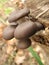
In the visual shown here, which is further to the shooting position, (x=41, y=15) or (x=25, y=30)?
(x=41, y=15)

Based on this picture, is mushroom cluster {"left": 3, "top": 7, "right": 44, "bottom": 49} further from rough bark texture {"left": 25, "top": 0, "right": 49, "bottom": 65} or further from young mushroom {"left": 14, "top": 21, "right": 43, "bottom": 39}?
rough bark texture {"left": 25, "top": 0, "right": 49, "bottom": 65}

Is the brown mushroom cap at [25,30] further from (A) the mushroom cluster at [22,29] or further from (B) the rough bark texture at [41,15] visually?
(B) the rough bark texture at [41,15]

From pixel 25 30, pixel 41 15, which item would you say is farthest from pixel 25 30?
pixel 41 15

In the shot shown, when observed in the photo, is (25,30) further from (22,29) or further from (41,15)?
(41,15)

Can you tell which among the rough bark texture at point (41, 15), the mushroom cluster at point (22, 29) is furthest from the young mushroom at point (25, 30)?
the rough bark texture at point (41, 15)

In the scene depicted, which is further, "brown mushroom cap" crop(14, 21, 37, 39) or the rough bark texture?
the rough bark texture

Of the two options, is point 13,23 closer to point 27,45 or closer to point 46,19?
point 27,45

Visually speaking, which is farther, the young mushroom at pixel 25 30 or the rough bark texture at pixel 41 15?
the rough bark texture at pixel 41 15

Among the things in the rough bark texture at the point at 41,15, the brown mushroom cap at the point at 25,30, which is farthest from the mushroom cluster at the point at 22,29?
the rough bark texture at the point at 41,15

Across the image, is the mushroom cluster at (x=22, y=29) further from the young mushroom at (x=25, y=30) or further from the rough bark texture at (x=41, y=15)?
the rough bark texture at (x=41, y=15)

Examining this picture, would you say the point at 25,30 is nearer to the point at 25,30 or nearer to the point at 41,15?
the point at 25,30

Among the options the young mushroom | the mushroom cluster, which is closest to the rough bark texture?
the mushroom cluster

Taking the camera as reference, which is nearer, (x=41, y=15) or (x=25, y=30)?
(x=25, y=30)

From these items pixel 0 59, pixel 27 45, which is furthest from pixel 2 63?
pixel 27 45
